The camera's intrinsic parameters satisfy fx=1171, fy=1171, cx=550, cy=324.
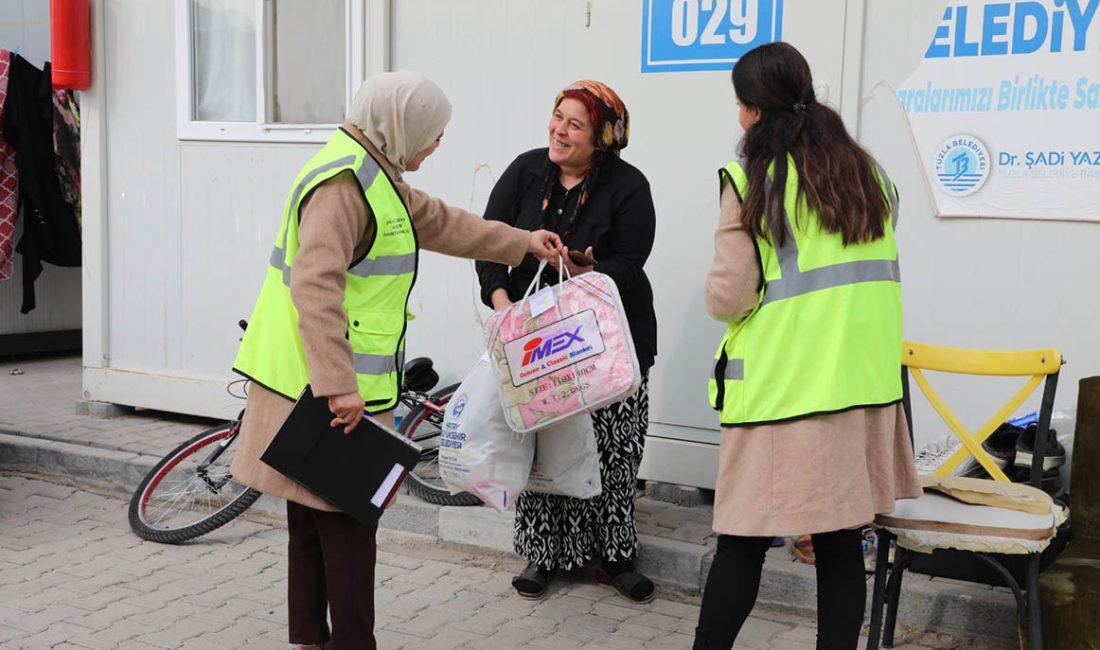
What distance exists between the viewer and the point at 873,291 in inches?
115

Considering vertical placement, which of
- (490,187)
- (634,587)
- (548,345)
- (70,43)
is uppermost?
(70,43)

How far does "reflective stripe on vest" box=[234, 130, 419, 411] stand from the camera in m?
3.07

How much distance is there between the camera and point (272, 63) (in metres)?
6.25

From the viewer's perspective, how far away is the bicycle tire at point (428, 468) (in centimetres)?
510

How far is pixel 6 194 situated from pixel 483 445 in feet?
19.3

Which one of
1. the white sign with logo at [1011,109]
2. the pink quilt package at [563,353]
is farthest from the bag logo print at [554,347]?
the white sign with logo at [1011,109]

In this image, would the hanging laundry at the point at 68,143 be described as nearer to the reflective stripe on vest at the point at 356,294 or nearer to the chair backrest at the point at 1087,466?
the reflective stripe on vest at the point at 356,294

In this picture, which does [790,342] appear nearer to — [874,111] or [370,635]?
[370,635]

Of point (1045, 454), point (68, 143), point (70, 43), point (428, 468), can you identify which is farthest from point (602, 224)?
point (68, 143)

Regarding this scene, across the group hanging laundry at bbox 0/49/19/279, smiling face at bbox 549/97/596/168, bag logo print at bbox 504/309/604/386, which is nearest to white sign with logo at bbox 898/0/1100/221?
smiling face at bbox 549/97/596/168

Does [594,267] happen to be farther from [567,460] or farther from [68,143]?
[68,143]

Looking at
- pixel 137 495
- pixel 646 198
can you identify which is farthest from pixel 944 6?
pixel 137 495

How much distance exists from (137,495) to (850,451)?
357cm

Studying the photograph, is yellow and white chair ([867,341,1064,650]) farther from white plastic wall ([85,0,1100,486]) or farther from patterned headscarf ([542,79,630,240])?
patterned headscarf ([542,79,630,240])
